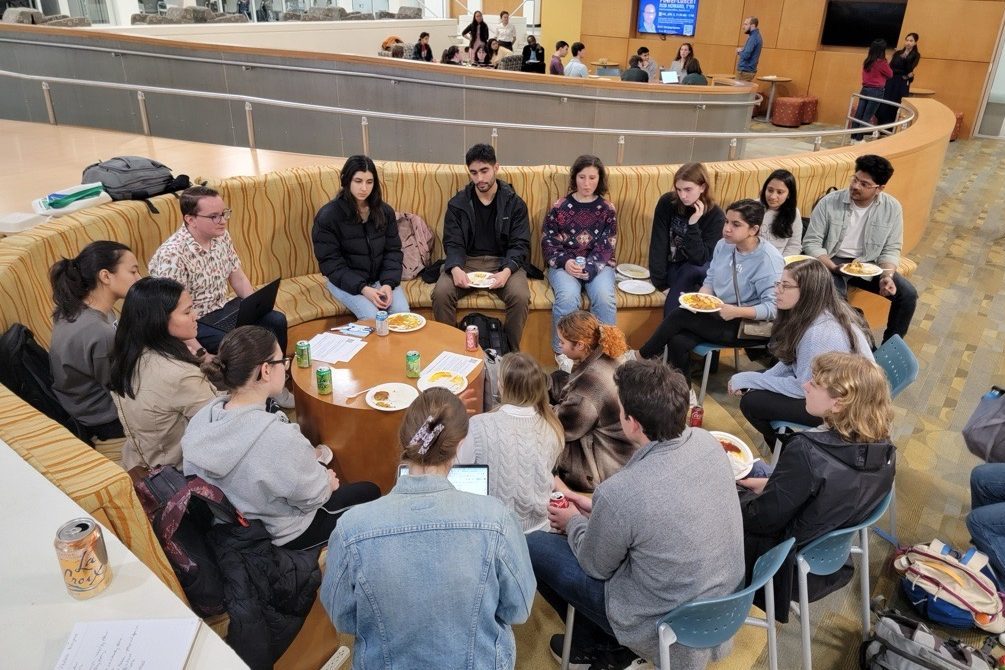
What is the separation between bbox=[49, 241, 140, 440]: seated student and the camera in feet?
9.41

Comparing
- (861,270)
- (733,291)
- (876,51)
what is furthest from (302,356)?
(876,51)

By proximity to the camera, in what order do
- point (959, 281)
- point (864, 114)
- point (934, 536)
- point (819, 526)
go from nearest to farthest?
point (819, 526) < point (934, 536) < point (959, 281) < point (864, 114)

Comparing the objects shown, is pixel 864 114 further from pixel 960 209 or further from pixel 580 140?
pixel 580 140

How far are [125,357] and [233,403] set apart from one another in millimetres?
618

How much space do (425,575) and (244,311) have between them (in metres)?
2.62

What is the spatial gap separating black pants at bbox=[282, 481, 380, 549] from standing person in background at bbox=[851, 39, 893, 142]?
9537mm

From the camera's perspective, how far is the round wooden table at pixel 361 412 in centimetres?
315

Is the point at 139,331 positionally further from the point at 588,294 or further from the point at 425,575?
the point at 588,294

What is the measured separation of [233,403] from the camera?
2340 mm

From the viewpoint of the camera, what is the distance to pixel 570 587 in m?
2.35

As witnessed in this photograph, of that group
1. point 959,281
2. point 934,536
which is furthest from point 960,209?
point 934,536

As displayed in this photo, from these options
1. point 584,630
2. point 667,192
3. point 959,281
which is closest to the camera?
point 584,630

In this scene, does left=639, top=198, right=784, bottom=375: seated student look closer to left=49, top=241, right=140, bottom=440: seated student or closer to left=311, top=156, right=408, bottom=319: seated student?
left=311, top=156, right=408, bottom=319: seated student

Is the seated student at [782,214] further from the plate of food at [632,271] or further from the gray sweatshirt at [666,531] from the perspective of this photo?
the gray sweatshirt at [666,531]
